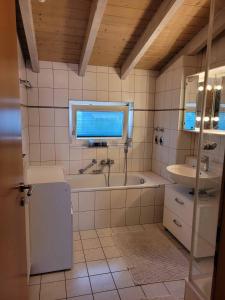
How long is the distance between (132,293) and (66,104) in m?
2.48

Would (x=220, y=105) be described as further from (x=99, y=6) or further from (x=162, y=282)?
(x=162, y=282)

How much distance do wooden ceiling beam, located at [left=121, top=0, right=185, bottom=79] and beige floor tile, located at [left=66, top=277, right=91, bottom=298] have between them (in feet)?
8.09

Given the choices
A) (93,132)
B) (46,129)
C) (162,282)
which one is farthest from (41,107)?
(162,282)

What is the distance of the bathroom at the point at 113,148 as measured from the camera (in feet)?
4.31

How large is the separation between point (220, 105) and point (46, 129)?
2.31 metres

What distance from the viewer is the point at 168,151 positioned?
327cm

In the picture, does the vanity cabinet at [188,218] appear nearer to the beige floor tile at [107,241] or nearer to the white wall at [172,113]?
the white wall at [172,113]

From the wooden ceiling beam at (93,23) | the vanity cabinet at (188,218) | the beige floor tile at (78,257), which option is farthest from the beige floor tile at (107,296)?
the wooden ceiling beam at (93,23)

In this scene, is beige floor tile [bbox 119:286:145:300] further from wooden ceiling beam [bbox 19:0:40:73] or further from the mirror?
wooden ceiling beam [bbox 19:0:40:73]

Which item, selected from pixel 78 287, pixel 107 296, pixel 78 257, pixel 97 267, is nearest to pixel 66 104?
pixel 78 257

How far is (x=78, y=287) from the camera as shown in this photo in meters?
1.95

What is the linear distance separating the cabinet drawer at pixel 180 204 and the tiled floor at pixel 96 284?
650mm

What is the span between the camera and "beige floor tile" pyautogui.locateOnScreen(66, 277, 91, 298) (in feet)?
6.18

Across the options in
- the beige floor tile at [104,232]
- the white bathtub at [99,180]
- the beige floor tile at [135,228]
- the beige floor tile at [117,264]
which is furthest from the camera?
the white bathtub at [99,180]
